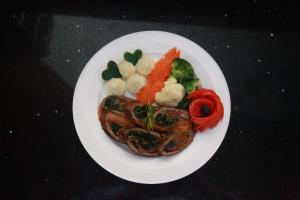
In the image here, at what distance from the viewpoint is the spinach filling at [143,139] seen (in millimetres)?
1895

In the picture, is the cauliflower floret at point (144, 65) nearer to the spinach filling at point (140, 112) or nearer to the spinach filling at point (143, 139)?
the spinach filling at point (140, 112)

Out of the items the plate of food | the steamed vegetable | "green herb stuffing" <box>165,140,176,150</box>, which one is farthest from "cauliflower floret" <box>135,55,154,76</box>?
"green herb stuffing" <box>165,140,176,150</box>

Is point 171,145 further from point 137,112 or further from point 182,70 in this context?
point 182,70

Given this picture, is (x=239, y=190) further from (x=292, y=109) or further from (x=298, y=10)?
(x=298, y=10)

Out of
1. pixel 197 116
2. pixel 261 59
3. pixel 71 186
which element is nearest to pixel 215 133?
pixel 197 116

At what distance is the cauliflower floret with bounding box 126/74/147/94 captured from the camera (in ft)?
6.26

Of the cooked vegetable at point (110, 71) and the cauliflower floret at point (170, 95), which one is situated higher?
the cooked vegetable at point (110, 71)

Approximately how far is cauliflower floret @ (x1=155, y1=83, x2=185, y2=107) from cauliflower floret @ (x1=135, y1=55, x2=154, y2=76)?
11 centimetres

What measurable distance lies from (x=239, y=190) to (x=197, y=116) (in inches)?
15.8

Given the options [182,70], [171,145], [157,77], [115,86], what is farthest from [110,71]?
[171,145]

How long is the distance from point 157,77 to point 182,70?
116 millimetres

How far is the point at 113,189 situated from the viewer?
200 centimetres

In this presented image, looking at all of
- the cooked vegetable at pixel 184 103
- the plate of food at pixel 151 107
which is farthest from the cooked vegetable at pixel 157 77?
the cooked vegetable at pixel 184 103

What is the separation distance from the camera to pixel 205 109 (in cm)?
188
